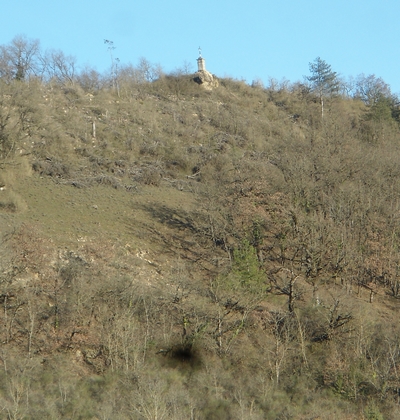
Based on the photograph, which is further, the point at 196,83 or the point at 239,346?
the point at 196,83

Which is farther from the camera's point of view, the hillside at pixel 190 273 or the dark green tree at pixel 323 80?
the dark green tree at pixel 323 80

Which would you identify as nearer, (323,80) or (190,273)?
(190,273)

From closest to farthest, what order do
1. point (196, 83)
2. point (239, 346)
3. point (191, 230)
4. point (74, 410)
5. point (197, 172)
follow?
point (74, 410), point (239, 346), point (191, 230), point (197, 172), point (196, 83)

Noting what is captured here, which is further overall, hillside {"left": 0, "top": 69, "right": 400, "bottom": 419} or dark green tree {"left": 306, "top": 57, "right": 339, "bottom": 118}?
dark green tree {"left": 306, "top": 57, "right": 339, "bottom": 118}

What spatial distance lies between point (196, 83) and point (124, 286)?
3720 centimetres

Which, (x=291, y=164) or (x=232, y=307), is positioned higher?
(x=291, y=164)

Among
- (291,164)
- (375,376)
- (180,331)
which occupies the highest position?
(291,164)

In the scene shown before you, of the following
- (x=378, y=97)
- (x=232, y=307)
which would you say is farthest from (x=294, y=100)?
(x=232, y=307)

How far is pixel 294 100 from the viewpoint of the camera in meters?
59.5

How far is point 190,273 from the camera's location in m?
28.0

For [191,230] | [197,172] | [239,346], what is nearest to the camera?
[239,346]

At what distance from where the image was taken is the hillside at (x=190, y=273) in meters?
20.3

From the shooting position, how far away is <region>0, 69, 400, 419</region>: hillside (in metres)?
20.3

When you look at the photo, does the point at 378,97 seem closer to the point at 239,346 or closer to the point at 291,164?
the point at 291,164
